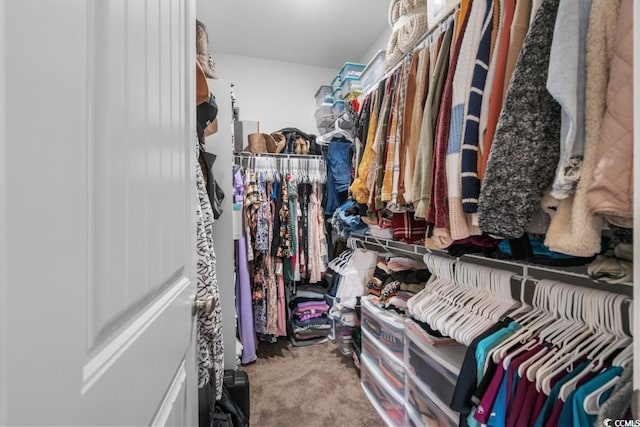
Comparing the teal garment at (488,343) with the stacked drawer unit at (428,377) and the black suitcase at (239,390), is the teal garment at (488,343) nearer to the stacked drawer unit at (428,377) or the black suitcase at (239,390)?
the stacked drawer unit at (428,377)

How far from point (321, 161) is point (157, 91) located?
198cm

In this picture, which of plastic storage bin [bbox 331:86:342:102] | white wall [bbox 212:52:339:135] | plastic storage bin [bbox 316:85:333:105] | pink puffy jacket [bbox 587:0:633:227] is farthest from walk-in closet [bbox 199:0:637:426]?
white wall [bbox 212:52:339:135]

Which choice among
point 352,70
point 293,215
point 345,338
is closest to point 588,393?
point 345,338

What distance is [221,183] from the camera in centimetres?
144

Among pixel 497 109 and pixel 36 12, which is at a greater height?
pixel 497 109

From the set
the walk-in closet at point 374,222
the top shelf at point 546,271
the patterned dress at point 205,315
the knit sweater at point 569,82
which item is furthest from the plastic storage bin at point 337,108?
the knit sweater at point 569,82

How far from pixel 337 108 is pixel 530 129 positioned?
1944 mm

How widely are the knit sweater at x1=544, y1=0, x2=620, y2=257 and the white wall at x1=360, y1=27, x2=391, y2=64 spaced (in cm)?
183

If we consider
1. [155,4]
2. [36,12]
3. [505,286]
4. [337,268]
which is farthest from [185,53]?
[337,268]

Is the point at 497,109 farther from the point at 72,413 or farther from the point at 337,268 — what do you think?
the point at 337,268

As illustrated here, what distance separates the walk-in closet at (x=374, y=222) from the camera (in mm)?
244

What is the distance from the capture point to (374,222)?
155 cm

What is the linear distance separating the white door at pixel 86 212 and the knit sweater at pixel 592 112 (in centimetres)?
76

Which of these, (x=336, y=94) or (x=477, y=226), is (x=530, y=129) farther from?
(x=336, y=94)
